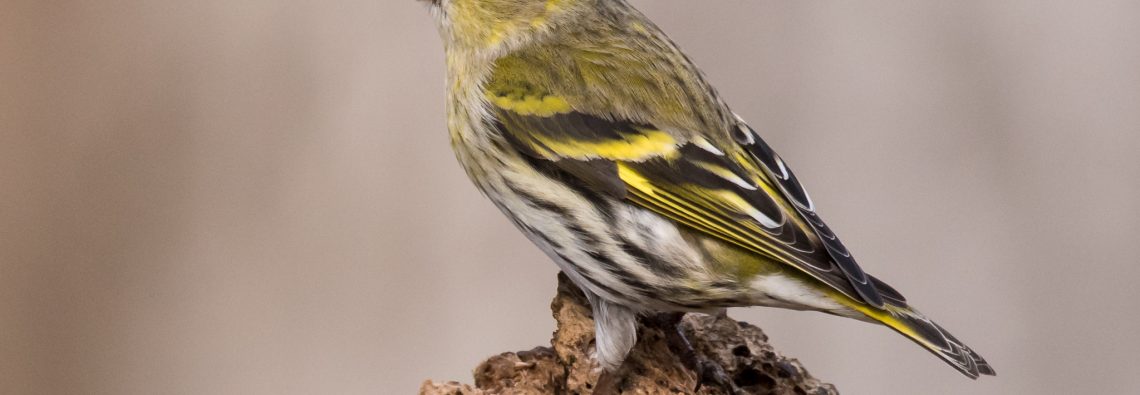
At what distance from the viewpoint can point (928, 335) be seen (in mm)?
2215

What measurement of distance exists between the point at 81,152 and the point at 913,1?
7.79 feet

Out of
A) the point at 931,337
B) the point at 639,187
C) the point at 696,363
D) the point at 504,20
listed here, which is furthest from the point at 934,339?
the point at 504,20

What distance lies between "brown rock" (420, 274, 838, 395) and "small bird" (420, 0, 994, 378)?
0.04 m

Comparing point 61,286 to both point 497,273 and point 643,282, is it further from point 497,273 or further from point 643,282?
point 643,282

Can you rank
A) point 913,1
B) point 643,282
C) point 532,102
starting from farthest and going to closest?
point 913,1 < point 532,102 < point 643,282

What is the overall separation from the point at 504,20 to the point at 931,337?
114 cm

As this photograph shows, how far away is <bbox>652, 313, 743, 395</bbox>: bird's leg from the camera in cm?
237

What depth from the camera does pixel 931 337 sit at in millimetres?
2211

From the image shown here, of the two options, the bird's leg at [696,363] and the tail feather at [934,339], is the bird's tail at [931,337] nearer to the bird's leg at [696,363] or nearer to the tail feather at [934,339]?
the tail feather at [934,339]

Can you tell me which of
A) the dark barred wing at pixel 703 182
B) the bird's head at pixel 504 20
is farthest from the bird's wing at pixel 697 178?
the bird's head at pixel 504 20

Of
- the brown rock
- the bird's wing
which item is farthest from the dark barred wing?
the brown rock

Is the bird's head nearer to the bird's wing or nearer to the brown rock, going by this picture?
the bird's wing

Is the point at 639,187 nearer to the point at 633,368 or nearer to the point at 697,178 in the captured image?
the point at 697,178

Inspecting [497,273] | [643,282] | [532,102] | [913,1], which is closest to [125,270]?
[497,273]
